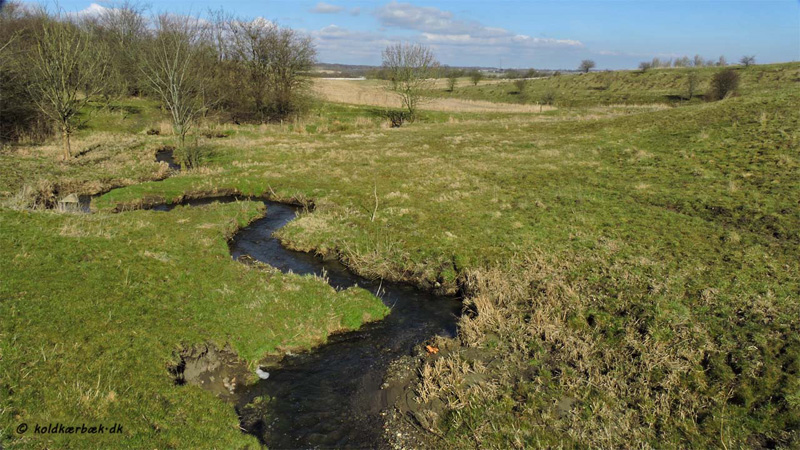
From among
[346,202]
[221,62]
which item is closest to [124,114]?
[221,62]

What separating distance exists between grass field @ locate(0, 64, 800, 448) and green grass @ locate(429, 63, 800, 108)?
4484cm

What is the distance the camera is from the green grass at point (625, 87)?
251ft

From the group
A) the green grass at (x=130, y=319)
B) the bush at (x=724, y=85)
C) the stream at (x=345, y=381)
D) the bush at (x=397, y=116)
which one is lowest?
the stream at (x=345, y=381)

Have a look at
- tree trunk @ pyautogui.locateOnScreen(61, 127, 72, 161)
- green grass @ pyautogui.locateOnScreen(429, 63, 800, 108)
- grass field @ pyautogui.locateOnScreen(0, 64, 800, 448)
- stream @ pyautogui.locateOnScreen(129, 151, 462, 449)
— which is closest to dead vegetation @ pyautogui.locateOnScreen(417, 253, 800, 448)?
grass field @ pyautogui.locateOnScreen(0, 64, 800, 448)

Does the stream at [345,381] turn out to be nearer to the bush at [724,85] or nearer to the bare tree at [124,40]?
the bare tree at [124,40]

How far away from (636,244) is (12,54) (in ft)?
138

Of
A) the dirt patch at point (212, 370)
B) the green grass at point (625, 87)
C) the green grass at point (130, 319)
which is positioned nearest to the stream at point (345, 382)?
the dirt patch at point (212, 370)

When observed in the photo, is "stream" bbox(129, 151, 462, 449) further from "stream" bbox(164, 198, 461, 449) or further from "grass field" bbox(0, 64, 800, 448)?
"grass field" bbox(0, 64, 800, 448)

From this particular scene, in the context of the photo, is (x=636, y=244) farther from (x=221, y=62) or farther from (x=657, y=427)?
(x=221, y=62)

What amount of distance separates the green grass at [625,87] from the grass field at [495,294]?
44.8 meters

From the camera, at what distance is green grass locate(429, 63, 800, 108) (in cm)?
7638

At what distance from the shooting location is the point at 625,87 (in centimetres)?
10194

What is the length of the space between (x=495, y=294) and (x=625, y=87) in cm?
10932

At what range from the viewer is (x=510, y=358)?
10609 mm
